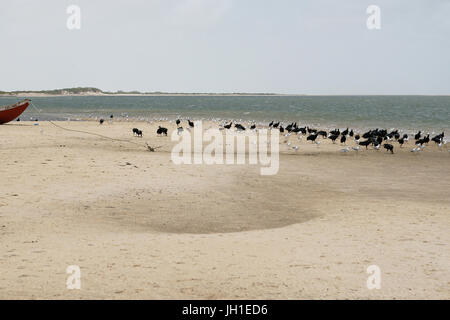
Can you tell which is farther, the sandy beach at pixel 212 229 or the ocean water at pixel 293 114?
the ocean water at pixel 293 114

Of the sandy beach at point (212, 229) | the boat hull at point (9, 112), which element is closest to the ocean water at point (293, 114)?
the boat hull at point (9, 112)

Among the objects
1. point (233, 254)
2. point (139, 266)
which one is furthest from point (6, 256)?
point (233, 254)

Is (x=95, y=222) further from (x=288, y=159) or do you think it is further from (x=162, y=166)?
(x=288, y=159)

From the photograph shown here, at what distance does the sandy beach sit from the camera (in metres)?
7.29

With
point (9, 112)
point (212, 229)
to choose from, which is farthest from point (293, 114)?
point (212, 229)

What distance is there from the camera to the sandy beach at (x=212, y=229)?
7293 millimetres

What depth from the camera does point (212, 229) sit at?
36.3 feet

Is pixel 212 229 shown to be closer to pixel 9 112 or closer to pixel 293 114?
pixel 9 112

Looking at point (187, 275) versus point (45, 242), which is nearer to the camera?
point (187, 275)

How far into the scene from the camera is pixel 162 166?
18.3 meters

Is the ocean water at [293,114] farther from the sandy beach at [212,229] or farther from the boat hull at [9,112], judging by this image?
the sandy beach at [212,229]

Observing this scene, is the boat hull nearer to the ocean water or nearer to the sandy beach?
the ocean water

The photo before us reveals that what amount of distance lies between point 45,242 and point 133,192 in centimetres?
478
